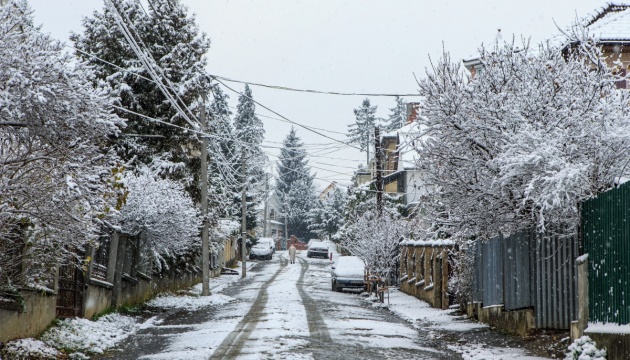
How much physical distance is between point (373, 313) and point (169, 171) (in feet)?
39.6

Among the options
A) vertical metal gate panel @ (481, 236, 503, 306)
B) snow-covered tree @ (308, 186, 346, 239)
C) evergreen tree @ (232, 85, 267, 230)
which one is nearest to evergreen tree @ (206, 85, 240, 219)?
evergreen tree @ (232, 85, 267, 230)

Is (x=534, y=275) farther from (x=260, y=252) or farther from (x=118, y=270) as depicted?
(x=260, y=252)

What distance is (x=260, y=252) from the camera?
229 feet

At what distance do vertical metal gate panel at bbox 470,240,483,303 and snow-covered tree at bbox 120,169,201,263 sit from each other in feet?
29.0

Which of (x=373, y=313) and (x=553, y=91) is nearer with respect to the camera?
(x=553, y=91)

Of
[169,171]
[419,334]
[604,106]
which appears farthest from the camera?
[169,171]

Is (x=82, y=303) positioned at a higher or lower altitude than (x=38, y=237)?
lower

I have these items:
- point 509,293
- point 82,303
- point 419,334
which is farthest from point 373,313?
point 82,303

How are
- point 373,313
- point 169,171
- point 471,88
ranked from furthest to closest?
1. point 169,171
2. point 373,313
3. point 471,88

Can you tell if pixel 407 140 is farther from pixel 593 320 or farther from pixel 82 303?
pixel 82 303

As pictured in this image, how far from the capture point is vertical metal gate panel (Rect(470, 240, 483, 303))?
59.0 ft

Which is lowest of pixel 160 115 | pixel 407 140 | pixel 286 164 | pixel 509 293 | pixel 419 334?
pixel 419 334

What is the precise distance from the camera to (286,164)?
11088cm

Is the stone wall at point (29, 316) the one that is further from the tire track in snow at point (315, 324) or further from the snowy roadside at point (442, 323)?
the snowy roadside at point (442, 323)
